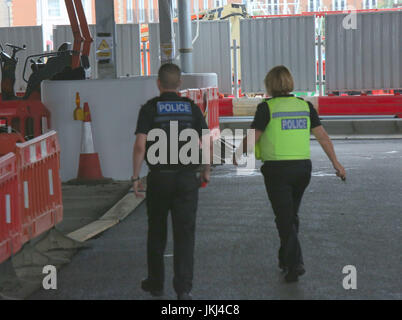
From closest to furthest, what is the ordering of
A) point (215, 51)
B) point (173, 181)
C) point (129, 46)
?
point (173, 181), point (215, 51), point (129, 46)

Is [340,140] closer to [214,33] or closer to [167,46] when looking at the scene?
[167,46]

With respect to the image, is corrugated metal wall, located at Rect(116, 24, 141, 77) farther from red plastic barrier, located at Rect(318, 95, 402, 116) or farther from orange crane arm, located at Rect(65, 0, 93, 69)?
orange crane arm, located at Rect(65, 0, 93, 69)

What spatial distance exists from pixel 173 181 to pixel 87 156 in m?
6.71

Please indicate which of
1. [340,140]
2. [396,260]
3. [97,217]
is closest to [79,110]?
[97,217]

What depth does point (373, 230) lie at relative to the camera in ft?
30.5

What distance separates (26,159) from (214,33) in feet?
65.4

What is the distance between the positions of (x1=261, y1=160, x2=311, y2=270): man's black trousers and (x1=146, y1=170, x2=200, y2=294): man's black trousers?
2.68ft

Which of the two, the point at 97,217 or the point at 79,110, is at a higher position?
the point at 79,110

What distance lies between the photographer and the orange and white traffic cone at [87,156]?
1296 cm

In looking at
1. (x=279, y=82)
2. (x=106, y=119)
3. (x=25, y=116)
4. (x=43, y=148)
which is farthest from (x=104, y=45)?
(x=279, y=82)

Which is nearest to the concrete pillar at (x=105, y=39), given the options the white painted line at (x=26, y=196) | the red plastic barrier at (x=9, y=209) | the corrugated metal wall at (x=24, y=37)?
the white painted line at (x=26, y=196)

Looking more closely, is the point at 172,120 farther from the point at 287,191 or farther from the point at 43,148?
the point at 43,148

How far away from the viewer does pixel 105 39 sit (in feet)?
46.4

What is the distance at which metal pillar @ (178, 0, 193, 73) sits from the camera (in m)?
21.2
